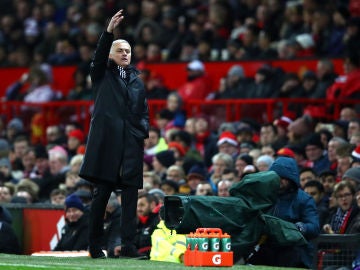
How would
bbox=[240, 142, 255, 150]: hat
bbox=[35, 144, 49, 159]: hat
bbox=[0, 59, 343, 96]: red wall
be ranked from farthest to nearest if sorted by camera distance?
bbox=[0, 59, 343, 96]: red wall
bbox=[35, 144, 49, 159]: hat
bbox=[240, 142, 255, 150]: hat

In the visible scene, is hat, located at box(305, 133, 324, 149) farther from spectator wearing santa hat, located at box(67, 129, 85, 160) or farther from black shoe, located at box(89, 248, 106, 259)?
black shoe, located at box(89, 248, 106, 259)

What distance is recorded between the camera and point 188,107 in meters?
21.7

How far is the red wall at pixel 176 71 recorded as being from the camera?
72.0 feet

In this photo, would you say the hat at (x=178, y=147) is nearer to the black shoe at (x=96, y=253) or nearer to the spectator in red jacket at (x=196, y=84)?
the spectator in red jacket at (x=196, y=84)

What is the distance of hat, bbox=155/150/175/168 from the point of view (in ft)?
63.8

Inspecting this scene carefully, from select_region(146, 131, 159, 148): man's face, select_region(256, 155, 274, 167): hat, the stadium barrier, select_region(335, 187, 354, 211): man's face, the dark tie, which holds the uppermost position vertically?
the dark tie

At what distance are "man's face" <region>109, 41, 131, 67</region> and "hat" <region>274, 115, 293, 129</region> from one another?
726cm

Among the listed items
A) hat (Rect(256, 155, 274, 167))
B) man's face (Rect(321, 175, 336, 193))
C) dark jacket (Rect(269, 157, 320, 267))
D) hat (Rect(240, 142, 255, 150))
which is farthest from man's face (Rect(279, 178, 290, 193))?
hat (Rect(240, 142, 255, 150))

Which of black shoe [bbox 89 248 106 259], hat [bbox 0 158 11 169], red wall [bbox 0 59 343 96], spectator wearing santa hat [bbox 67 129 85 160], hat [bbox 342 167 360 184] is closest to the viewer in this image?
black shoe [bbox 89 248 106 259]

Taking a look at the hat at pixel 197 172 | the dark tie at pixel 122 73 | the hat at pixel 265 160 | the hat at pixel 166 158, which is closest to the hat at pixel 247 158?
the hat at pixel 265 160

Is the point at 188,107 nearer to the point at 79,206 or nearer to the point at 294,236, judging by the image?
the point at 79,206

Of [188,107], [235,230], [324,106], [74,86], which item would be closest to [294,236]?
[235,230]

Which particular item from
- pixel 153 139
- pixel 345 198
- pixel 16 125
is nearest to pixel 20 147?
pixel 16 125

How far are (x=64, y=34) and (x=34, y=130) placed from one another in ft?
11.7
